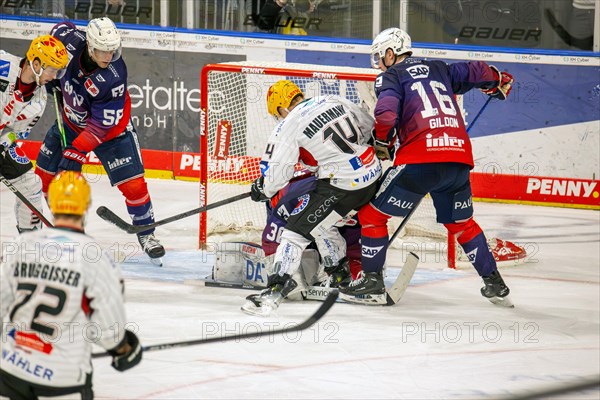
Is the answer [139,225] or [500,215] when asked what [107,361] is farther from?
[500,215]

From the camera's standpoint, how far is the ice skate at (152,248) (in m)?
6.33

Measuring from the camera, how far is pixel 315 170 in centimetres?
544

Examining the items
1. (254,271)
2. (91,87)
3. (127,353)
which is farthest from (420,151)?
(127,353)

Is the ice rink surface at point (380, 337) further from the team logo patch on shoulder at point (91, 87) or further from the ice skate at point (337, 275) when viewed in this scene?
the team logo patch on shoulder at point (91, 87)

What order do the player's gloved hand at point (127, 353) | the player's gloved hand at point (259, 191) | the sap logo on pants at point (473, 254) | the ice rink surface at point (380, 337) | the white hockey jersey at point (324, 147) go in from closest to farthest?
the player's gloved hand at point (127, 353)
the ice rink surface at point (380, 337)
the white hockey jersey at point (324, 147)
the player's gloved hand at point (259, 191)
the sap logo on pants at point (473, 254)

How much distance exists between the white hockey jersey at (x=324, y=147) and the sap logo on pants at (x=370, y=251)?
32cm

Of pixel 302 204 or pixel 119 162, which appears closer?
pixel 302 204

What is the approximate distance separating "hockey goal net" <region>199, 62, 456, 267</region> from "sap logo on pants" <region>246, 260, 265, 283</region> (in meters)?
0.81

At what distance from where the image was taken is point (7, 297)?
3105 millimetres

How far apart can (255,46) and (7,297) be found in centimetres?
551

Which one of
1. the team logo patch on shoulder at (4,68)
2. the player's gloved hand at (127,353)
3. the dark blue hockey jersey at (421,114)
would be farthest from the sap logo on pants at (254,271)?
the player's gloved hand at (127,353)

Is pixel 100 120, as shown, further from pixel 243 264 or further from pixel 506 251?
pixel 506 251

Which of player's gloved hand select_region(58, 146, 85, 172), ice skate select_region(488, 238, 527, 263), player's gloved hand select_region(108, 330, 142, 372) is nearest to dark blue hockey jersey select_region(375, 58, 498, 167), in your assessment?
ice skate select_region(488, 238, 527, 263)

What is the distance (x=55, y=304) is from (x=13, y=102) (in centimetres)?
301
